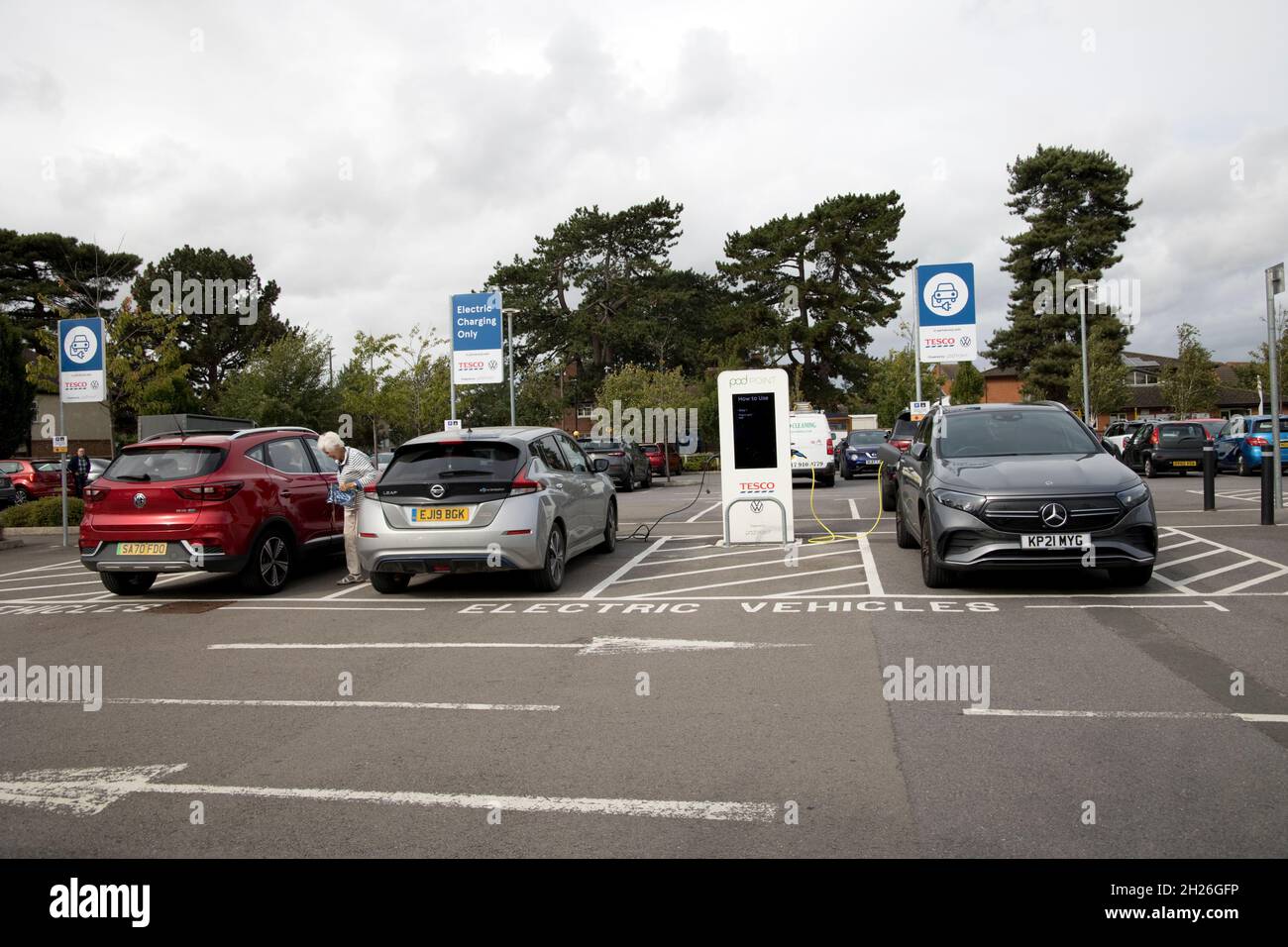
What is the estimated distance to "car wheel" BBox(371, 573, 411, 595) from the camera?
10.4 meters

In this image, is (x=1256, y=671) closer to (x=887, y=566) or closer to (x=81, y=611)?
(x=887, y=566)

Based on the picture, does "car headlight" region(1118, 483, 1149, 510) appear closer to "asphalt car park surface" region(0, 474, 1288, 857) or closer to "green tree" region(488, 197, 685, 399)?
"asphalt car park surface" region(0, 474, 1288, 857)

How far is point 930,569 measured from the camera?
948 centimetres

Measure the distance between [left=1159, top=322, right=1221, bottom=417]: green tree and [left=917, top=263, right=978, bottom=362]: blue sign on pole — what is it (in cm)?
4863

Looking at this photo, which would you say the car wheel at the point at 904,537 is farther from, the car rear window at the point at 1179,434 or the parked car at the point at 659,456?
the parked car at the point at 659,456

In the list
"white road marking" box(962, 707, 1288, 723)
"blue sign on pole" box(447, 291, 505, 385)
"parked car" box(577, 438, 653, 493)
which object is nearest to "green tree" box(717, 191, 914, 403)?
"parked car" box(577, 438, 653, 493)

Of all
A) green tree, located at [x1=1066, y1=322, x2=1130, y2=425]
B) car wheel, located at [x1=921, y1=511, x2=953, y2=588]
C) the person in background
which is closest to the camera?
car wheel, located at [x1=921, y1=511, x2=953, y2=588]

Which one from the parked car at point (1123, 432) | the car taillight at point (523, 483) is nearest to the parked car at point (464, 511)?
the car taillight at point (523, 483)

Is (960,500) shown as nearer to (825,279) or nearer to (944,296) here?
(944,296)

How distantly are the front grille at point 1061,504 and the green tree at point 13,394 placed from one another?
3891cm

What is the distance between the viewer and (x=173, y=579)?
1212 cm

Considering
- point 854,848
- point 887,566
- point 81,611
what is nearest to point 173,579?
point 81,611

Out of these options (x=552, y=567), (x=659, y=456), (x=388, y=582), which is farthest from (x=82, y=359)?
(x=659, y=456)
